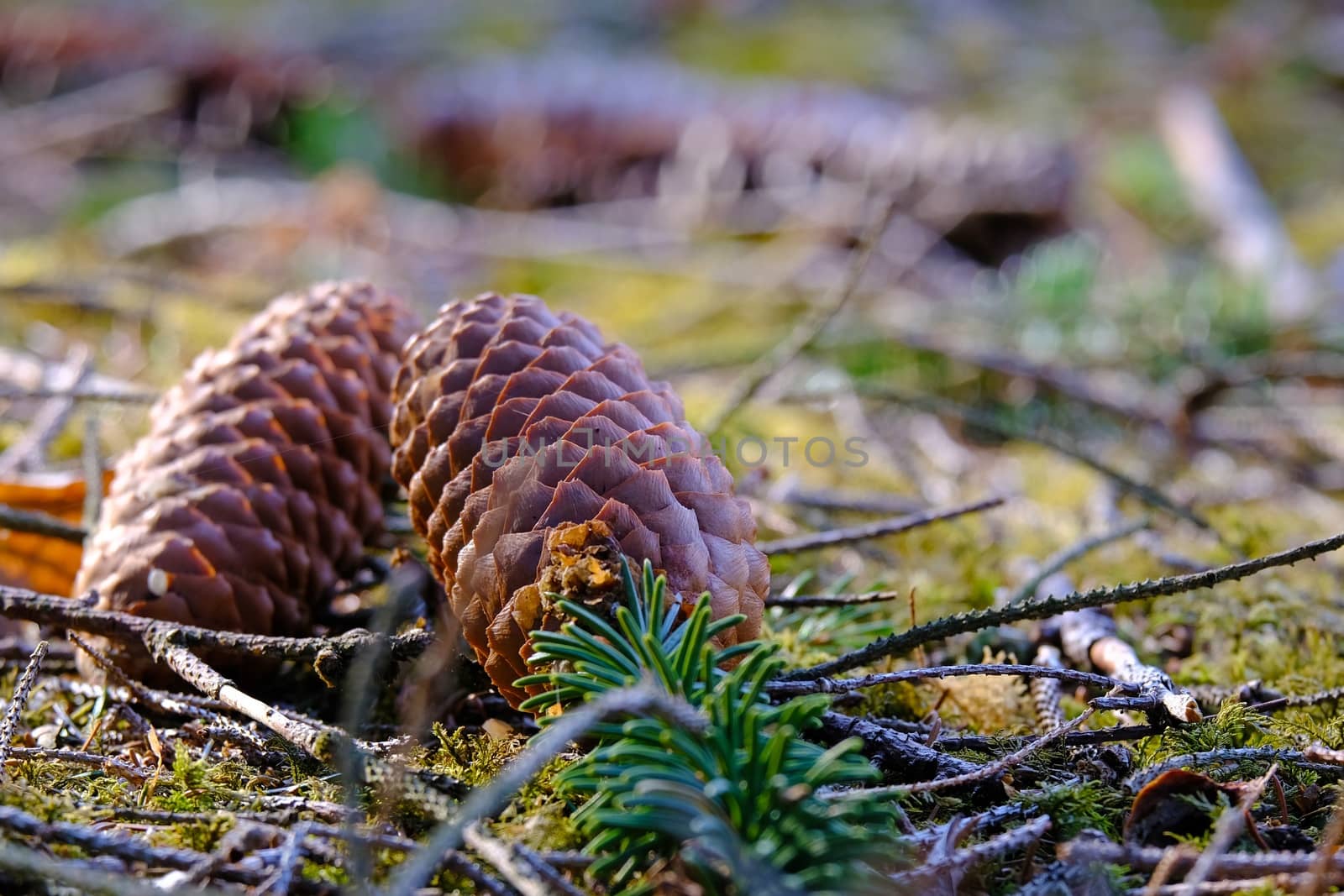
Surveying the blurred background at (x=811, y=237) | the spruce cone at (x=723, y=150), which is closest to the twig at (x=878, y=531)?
the blurred background at (x=811, y=237)

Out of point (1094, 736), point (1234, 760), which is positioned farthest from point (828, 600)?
point (1234, 760)

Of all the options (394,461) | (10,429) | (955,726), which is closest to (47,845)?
(394,461)

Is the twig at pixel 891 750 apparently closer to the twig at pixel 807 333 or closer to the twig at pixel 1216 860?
the twig at pixel 1216 860

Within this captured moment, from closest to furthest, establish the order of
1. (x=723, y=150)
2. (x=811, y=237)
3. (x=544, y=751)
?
(x=544, y=751)
(x=811, y=237)
(x=723, y=150)

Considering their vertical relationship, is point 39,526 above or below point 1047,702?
above

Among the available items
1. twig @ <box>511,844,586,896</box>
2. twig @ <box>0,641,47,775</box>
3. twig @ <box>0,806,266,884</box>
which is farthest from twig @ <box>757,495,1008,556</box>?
twig @ <box>0,641,47,775</box>

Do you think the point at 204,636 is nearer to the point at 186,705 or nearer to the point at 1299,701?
the point at 186,705

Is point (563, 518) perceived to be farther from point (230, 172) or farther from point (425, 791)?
point (230, 172)
